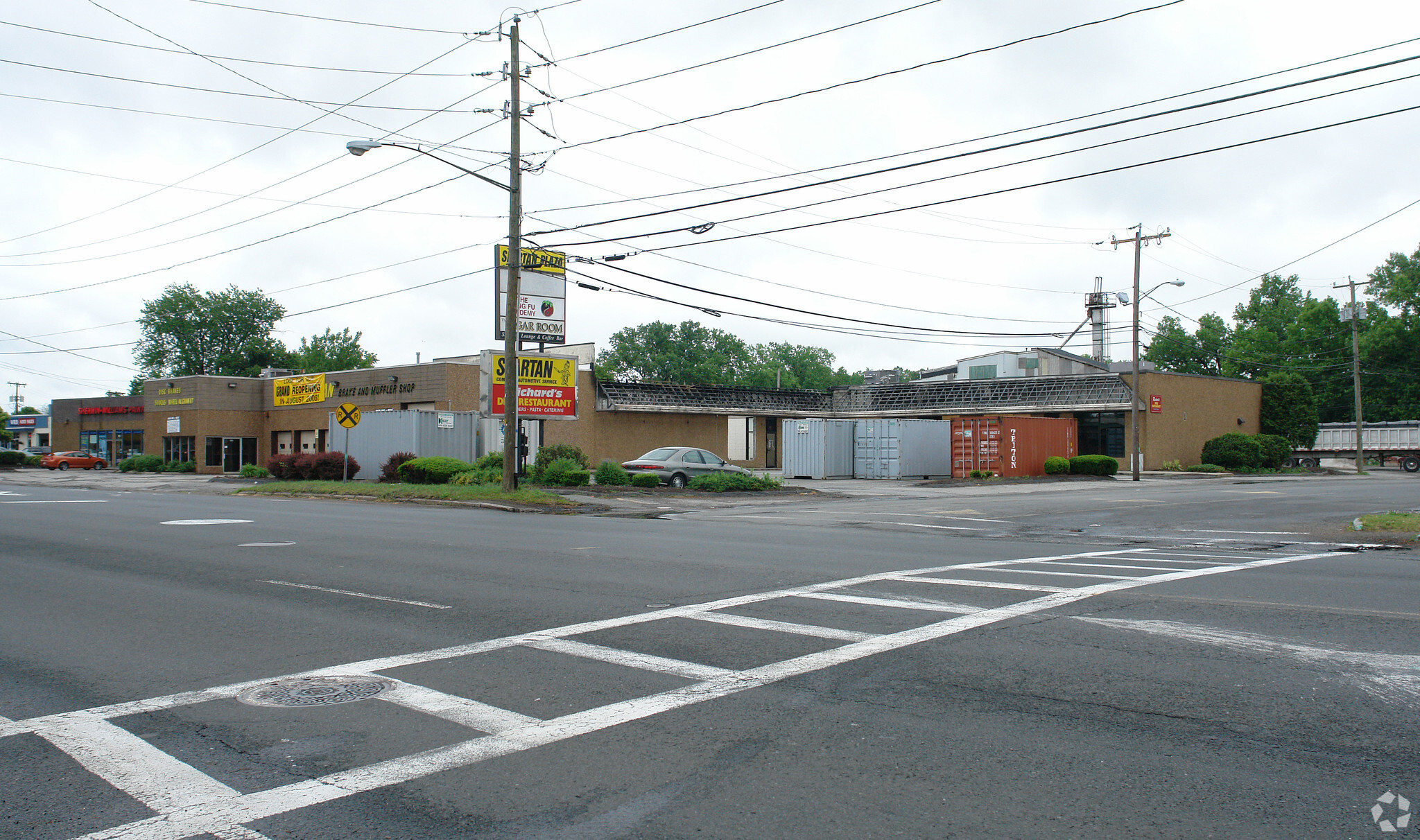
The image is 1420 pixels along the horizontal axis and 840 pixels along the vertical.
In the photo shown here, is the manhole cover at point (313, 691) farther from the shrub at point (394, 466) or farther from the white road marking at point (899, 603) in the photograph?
the shrub at point (394, 466)

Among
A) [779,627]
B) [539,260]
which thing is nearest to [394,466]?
[539,260]

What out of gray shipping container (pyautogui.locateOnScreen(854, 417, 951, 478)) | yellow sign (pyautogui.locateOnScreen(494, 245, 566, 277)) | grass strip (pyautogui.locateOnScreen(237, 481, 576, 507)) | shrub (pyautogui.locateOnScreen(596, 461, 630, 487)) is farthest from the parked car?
gray shipping container (pyautogui.locateOnScreen(854, 417, 951, 478))

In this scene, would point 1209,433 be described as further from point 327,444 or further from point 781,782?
point 781,782

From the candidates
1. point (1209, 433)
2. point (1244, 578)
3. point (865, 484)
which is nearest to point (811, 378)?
point (1209, 433)

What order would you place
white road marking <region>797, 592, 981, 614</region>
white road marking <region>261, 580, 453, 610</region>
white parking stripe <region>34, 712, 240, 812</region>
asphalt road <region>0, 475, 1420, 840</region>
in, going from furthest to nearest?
1. white road marking <region>261, 580, 453, 610</region>
2. white road marking <region>797, 592, 981, 614</region>
3. white parking stripe <region>34, 712, 240, 812</region>
4. asphalt road <region>0, 475, 1420, 840</region>

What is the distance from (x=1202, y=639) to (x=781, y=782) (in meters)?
4.33

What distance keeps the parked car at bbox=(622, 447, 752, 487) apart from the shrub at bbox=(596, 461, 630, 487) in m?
0.35

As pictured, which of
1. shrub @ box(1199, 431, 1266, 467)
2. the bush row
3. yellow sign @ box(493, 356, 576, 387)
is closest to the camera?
yellow sign @ box(493, 356, 576, 387)

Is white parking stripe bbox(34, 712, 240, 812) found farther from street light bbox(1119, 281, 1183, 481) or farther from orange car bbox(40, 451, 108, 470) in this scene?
orange car bbox(40, 451, 108, 470)

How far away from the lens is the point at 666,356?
97.6m

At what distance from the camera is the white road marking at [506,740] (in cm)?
366

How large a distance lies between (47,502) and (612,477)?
598 inches

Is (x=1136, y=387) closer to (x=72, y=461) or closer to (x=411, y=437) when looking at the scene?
(x=411, y=437)

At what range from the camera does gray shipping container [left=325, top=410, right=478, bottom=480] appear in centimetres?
3741
